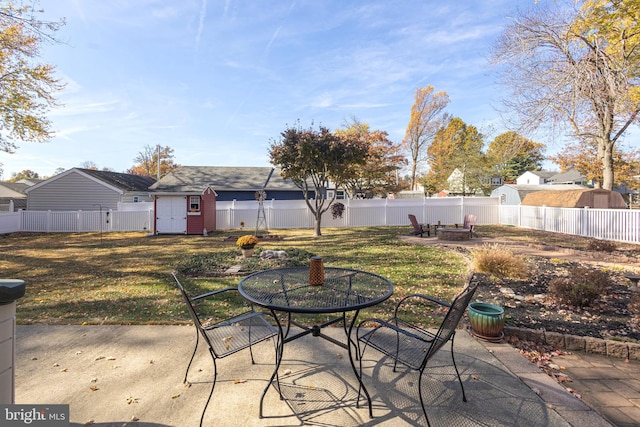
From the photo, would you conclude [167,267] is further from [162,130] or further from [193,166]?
[162,130]

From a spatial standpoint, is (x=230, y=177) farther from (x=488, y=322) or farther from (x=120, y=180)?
(x=488, y=322)

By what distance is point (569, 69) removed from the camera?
9289 millimetres

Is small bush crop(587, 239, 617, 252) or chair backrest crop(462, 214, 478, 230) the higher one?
chair backrest crop(462, 214, 478, 230)

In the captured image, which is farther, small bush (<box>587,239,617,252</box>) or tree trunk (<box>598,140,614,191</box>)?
tree trunk (<box>598,140,614,191</box>)

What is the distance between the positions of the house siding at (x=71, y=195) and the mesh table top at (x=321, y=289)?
65.9 ft

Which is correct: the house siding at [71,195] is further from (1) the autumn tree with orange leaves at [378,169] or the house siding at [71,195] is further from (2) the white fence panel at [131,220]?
(1) the autumn tree with orange leaves at [378,169]

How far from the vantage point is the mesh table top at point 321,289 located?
2572mm

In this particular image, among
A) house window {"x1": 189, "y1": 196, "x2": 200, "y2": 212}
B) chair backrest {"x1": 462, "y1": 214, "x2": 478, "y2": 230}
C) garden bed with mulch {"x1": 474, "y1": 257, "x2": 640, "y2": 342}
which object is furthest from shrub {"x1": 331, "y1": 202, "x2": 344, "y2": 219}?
garden bed with mulch {"x1": 474, "y1": 257, "x2": 640, "y2": 342}

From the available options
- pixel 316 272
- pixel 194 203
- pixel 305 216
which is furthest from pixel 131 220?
pixel 316 272

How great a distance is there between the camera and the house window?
14.0 meters

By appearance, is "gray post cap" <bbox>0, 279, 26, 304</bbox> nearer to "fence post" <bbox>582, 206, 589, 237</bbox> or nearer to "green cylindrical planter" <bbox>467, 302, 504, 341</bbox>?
"green cylindrical planter" <bbox>467, 302, 504, 341</bbox>

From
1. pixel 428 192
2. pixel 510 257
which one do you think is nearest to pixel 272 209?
pixel 510 257

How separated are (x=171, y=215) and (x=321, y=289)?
43.4 ft

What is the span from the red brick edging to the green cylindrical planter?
267mm
